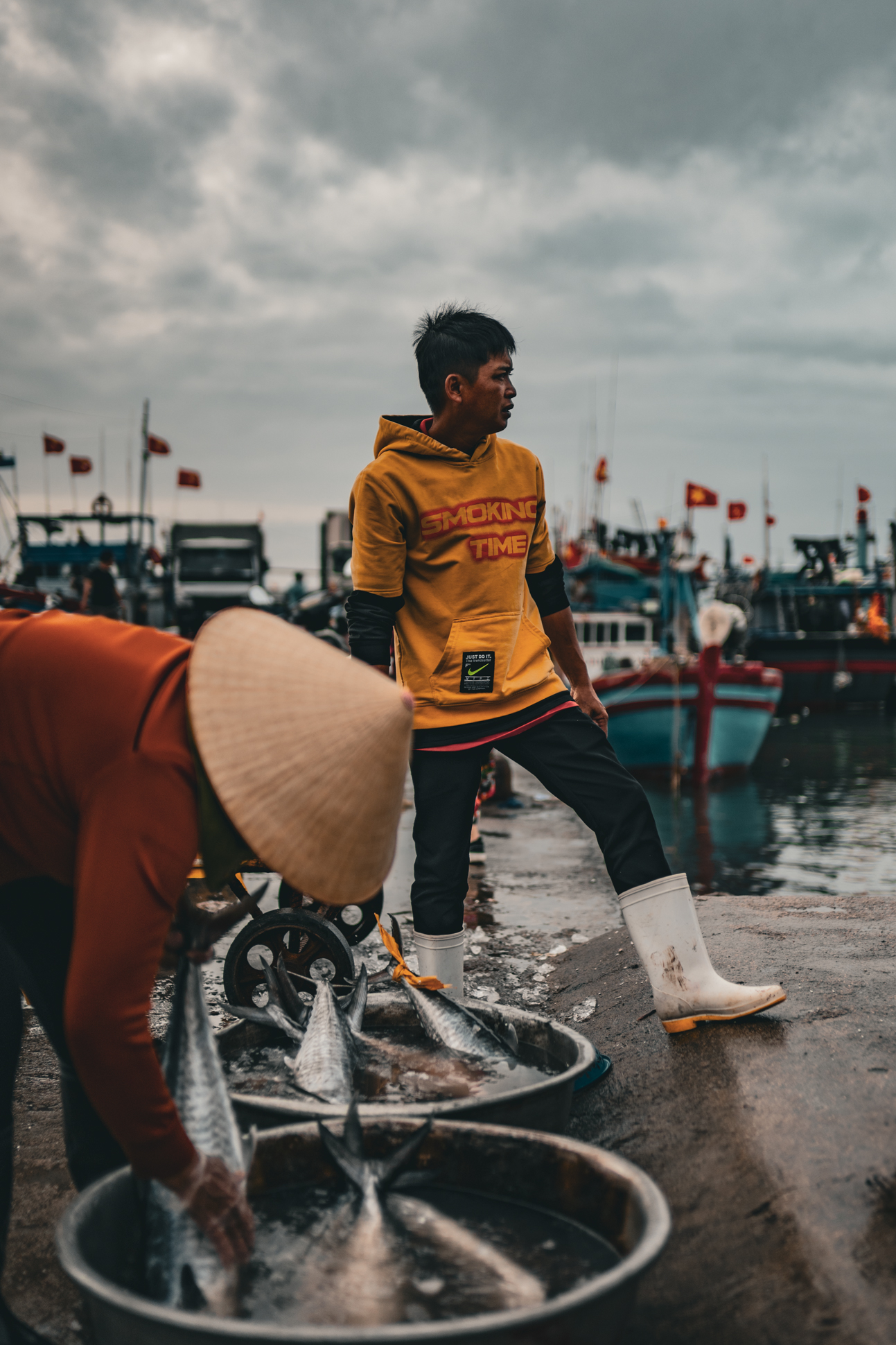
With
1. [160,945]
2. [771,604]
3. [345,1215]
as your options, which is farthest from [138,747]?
[771,604]

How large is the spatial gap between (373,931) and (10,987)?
2.94 meters

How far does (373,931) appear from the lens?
15.9ft

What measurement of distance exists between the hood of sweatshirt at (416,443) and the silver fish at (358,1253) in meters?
1.82

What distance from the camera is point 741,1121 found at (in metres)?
2.46

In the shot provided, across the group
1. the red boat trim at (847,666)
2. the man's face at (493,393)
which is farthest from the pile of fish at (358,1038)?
the red boat trim at (847,666)

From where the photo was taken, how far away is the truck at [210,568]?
2241 centimetres

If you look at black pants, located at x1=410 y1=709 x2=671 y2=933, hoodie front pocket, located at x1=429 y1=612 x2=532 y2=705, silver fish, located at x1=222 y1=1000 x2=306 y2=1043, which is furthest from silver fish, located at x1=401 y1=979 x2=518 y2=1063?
hoodie front pocket, located at x1=429 y1=612 x2=532 y2=705

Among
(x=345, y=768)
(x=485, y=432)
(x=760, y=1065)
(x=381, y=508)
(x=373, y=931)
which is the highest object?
(x=485, y=432)

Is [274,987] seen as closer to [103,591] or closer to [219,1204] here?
[219,1204]

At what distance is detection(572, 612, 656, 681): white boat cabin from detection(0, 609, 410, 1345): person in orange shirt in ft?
66.2

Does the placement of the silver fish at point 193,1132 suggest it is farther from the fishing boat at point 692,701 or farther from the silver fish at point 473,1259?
the fishing boat at point 692,701

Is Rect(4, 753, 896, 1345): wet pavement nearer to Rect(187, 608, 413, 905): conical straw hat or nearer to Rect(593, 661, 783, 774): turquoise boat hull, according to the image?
Rect(187, 608, 413, 905): conical straw hat

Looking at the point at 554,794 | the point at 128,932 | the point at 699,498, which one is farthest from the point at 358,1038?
the point at 699,498

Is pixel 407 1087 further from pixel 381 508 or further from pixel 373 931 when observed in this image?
pixel 373 931
